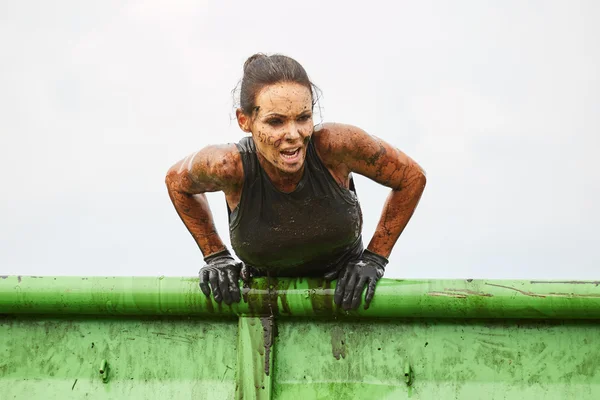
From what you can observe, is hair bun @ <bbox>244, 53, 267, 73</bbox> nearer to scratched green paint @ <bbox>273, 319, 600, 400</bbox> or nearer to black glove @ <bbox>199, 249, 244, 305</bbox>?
black glove @ <bbox>199, 249, 244, 305</bbox>

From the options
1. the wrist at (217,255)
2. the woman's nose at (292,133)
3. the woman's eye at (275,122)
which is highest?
the woman's eye at (275,122)

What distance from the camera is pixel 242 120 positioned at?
109 inches

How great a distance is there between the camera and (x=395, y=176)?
113 inches

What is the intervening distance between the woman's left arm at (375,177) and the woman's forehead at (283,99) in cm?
19

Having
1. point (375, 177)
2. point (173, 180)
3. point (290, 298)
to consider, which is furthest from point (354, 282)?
point (173, 180)

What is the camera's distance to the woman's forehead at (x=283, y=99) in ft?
8.49

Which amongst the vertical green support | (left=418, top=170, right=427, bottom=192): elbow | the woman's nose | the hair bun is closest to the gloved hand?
the vertical green support

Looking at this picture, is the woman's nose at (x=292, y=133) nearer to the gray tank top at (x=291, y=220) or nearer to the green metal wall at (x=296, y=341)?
the gray tank top at (x=291, y=220)

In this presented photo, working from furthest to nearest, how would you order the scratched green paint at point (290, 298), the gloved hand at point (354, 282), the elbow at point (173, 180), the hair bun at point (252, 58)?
the elbow at point (173, 180) < the hair bun at point (252, 58) < the gloved hand at point (354, 282) < the scratched green paint at point (290, 298)

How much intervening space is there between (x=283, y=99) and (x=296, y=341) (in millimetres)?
795

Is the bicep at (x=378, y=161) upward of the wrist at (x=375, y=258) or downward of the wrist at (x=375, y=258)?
upward

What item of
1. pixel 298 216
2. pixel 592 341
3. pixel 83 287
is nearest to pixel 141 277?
pixel 83 287

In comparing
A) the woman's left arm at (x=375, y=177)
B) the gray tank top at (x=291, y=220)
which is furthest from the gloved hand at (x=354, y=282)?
the gray tank top at (x=291, y=220)

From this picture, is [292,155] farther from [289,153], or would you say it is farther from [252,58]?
[252,58]
